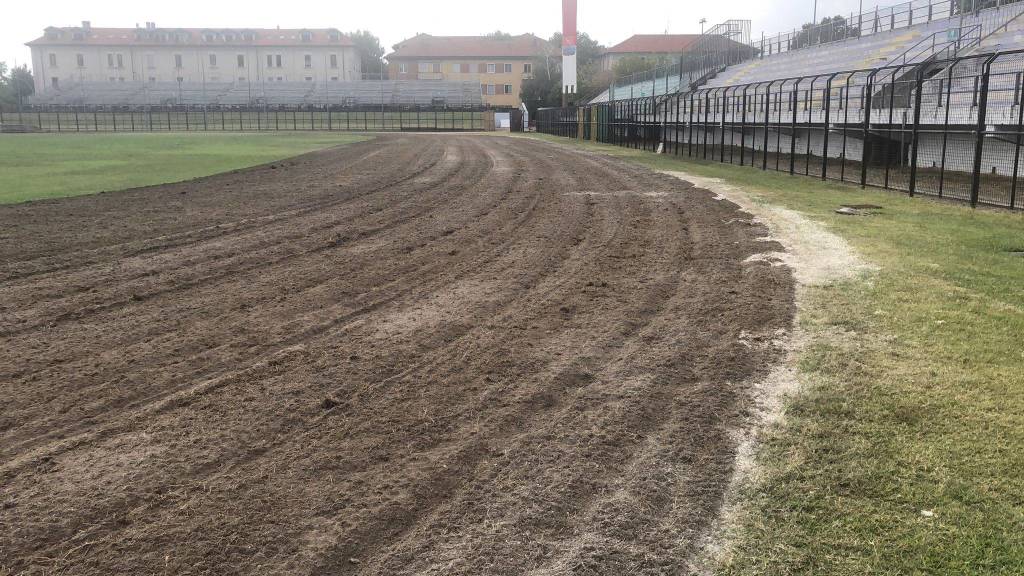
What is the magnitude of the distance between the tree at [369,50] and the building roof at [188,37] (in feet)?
65.4

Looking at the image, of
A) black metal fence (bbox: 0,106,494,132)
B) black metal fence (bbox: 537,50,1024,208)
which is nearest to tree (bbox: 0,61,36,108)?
black metal fence (bbox: 0,106,494,132)

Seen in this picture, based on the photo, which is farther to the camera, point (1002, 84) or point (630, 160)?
point (630, 160)

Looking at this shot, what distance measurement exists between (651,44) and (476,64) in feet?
87.2

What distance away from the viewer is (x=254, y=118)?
74.9 meters

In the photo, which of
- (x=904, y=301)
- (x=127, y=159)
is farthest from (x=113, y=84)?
(x=904, y=301)

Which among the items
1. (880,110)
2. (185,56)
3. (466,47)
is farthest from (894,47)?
(185,56)

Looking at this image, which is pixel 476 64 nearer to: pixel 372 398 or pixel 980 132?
pixel 980 132

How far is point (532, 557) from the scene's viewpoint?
328 centimetres

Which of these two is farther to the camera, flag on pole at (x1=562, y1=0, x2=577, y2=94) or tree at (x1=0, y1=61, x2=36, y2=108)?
tree at (x1=0, y1=61, x2=36, y2=108)

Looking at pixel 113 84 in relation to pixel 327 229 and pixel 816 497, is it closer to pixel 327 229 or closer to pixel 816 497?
pixel 327 229

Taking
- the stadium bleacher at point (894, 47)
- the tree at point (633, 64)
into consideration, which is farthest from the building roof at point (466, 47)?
the stadium bleacher at point (894, 47)

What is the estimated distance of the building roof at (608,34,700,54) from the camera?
115 m

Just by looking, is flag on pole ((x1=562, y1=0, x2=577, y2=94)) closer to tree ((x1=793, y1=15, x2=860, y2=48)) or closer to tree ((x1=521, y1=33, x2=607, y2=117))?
tree ((x1=793, y1=15, x2=860, y2=48))

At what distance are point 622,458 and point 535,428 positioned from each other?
1.99ft
